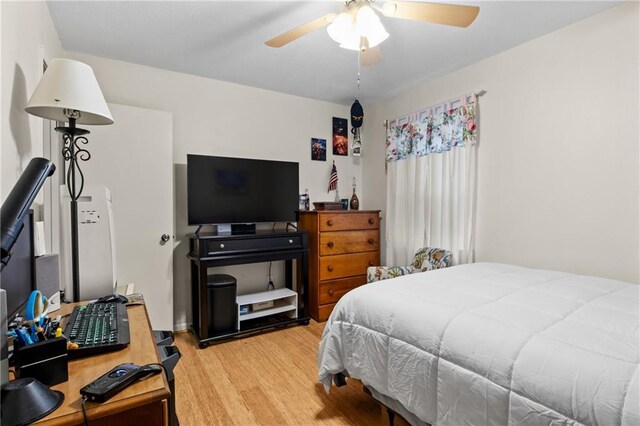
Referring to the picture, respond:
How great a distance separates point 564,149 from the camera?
2.31m

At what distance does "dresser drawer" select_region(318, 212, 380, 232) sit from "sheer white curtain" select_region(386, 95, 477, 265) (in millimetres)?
210

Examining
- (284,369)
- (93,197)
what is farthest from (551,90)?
(93,197)

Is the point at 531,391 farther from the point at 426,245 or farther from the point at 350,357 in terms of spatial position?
the point at 426,245

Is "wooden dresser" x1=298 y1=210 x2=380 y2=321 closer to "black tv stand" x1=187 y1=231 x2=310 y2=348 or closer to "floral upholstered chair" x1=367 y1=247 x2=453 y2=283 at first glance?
"black tv stand" x1=187 y1=231 x2=310 y2=348

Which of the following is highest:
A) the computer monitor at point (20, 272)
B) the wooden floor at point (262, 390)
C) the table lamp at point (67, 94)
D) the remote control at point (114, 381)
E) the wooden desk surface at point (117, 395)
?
the table lamp at point (67, 94)

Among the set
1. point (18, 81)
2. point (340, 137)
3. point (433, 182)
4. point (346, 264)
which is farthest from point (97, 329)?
point (340, 137)

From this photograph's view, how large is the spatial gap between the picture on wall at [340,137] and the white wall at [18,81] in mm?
2711

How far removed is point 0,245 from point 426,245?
3.07 metres

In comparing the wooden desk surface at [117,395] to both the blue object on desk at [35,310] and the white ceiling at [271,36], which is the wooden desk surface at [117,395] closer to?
the blue object on desk at [35,310]

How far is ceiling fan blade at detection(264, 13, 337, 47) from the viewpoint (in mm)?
1703

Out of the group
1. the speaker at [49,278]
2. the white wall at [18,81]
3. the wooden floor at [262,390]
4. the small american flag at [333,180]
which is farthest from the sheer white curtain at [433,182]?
the white wall at [18,81]

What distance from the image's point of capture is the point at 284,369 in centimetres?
233

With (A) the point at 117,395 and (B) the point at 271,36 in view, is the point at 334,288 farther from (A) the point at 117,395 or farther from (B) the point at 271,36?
(A) the point at 117,395

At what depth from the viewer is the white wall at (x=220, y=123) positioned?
2.87 meters
